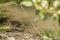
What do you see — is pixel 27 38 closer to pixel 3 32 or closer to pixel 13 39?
pixel 13 39

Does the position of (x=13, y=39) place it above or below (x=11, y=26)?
below

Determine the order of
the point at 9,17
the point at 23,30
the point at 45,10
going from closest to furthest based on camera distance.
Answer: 1. the point at 45,10
2. the point at 23,30
3. the point at 9,17

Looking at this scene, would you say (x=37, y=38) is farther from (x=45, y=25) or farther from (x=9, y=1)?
(x=9, y=1)

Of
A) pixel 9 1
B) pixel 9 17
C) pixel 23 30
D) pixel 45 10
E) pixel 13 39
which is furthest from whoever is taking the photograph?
pixel 9 1

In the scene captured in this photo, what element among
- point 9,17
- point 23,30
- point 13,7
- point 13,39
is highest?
point 13,7

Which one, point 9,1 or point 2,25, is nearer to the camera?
point 2,25

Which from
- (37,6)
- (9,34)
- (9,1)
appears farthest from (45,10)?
(9,1)

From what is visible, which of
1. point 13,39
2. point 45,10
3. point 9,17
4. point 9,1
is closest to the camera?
point 45,10

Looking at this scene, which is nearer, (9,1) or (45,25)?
(45,25)

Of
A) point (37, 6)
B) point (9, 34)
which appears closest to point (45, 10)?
point (37, 6)
